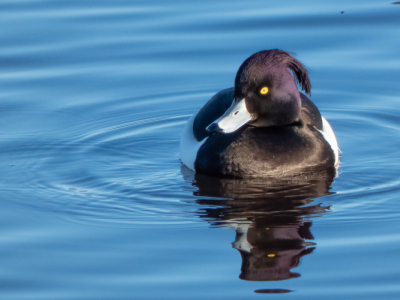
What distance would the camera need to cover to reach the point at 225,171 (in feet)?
19.4

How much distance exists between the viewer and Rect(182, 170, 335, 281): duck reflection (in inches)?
177

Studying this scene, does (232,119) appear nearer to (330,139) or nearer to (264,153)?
(264,153)

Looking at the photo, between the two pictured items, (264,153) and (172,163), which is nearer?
(264,153)

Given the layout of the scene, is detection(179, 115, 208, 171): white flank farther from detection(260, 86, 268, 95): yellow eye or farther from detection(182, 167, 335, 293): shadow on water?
detection(260, 86, 268, 95): yellow eye

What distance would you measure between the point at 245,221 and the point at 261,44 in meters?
4.63

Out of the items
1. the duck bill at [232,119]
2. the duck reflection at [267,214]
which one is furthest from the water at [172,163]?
the duck bill at [232,119]

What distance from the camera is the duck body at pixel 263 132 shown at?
19.0 ft

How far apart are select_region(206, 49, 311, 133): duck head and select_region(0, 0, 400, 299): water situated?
513mm

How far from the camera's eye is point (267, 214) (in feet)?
16.9

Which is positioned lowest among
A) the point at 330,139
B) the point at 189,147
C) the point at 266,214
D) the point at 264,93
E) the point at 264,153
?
the point at 266,214

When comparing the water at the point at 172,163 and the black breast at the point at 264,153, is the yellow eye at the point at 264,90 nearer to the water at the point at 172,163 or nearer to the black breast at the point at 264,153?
the black breast at the point at 264,153

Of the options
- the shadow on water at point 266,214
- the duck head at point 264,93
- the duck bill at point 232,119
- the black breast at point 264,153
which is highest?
the duck head at point 264,93

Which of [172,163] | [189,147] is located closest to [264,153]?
[189,147]

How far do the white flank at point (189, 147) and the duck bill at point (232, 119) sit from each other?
394mm
